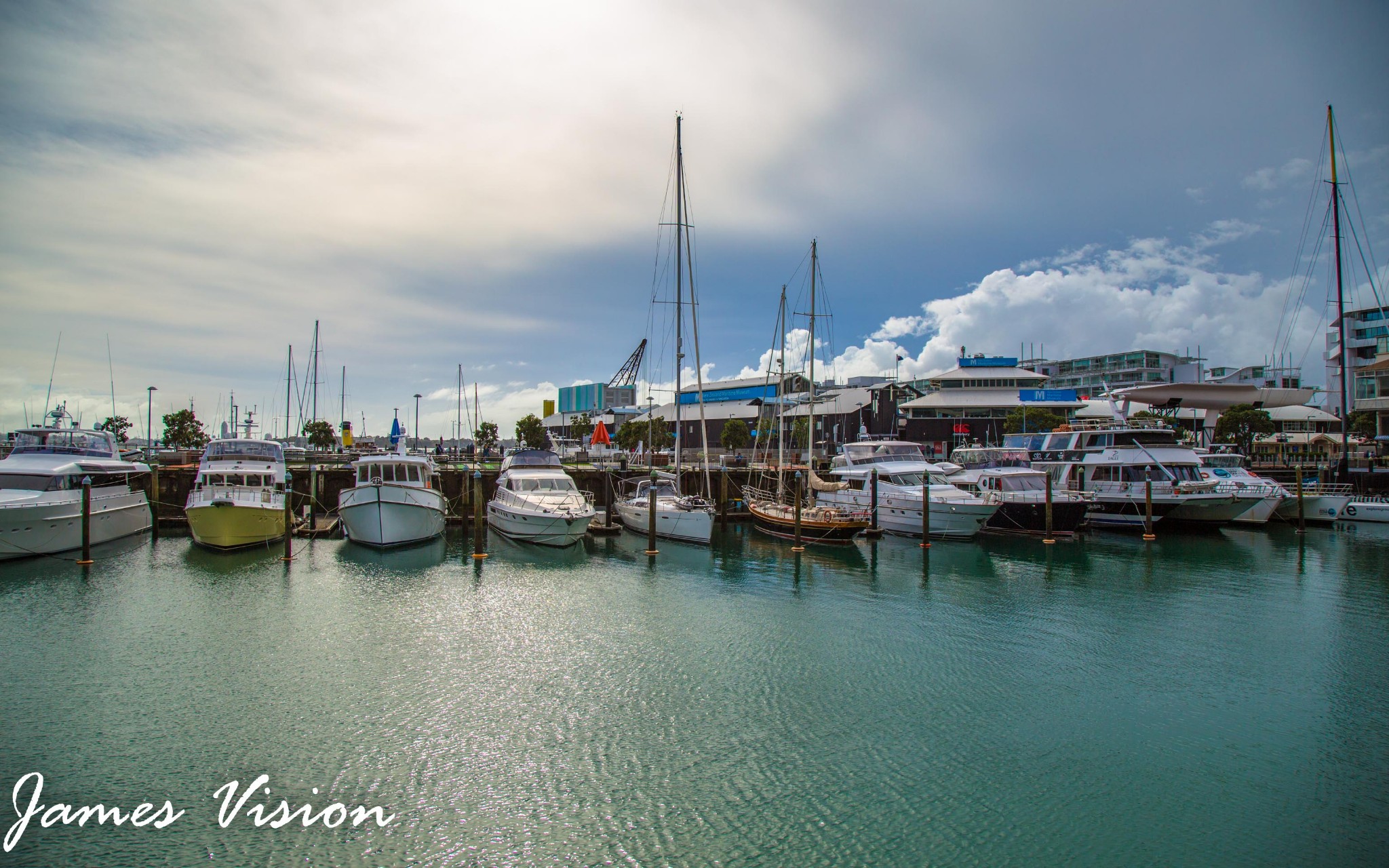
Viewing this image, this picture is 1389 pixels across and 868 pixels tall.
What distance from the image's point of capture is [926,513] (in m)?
33.6

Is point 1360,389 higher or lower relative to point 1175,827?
higher

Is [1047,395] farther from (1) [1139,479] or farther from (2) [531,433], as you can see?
(2) [531,433]

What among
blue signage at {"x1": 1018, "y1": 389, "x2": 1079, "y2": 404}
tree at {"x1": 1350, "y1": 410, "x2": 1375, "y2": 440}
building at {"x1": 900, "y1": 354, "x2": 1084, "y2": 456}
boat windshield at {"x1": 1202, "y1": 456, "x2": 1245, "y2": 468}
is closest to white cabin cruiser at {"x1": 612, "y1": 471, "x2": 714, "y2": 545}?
boat windshield at {"x1": 1202, "y1": 456, "x2": 1245, "y2": 468}

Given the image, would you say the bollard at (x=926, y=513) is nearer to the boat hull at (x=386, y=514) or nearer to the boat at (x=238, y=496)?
the boat hull at (x=386, y=514)

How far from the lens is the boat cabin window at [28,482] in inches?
1077

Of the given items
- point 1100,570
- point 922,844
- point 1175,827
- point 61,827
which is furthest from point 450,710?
point 1100,570

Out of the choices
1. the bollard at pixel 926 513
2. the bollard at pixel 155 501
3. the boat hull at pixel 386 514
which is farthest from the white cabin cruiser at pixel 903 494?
the bollard at pixel 155 501

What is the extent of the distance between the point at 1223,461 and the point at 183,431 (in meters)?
89.9

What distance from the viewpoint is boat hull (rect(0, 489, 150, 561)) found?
25844mm

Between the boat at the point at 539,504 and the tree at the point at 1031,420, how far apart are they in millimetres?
50978

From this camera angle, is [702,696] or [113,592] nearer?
[702,696]

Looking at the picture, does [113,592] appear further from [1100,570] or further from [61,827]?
[1100,570]

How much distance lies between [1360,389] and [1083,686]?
353 feet

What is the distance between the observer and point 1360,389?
90625 millimetres
